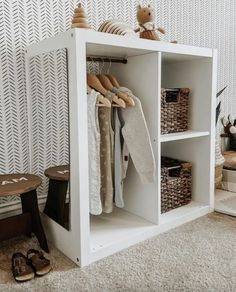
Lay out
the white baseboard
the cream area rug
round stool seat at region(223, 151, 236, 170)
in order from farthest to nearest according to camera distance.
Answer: round stool seat at region(223, 151, 236, 170) → the white baseboard → the cream area rug

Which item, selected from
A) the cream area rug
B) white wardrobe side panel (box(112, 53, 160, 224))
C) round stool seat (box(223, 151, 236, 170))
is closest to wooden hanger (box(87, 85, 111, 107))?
white wardrobe side panel (box(112, 53, 160, 224))

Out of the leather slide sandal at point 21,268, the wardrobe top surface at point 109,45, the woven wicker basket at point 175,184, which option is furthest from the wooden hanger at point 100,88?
the leather slide sandal at point 21,268

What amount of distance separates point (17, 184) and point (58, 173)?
24 cm

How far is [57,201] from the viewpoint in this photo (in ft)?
5.21

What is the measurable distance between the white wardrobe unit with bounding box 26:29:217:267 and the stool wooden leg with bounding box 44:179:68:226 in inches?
1.6

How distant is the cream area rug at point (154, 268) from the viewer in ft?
4.05

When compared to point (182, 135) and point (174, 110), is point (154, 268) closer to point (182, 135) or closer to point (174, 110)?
point (182, 135)

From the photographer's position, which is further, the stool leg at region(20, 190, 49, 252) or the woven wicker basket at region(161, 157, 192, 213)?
the woven wicker basket at region(161, 157, 192, 213)

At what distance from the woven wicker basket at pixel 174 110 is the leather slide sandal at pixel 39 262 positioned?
Result: 0.97 metres

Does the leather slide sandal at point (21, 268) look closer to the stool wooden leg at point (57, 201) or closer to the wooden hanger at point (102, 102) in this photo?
the stool wooden leg at point (57, 201)

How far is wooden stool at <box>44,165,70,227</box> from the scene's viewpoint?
1.50 meters

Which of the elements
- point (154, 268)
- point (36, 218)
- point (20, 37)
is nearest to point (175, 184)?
point (154, 268)

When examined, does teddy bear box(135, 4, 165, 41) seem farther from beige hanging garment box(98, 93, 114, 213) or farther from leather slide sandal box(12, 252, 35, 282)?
leather slide sandal box(12, 252, 35, 282)

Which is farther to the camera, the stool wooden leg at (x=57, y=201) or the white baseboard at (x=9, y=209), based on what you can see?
the white baseboard at (x=9, y=209)
